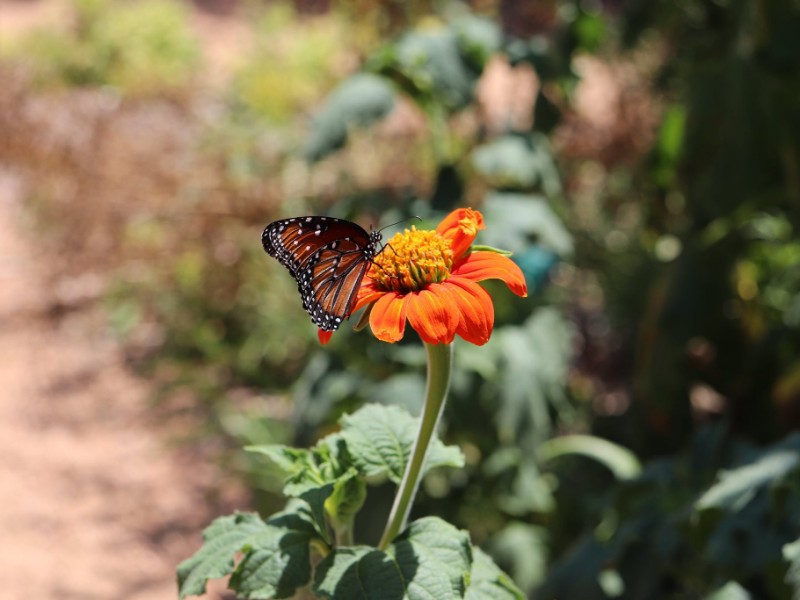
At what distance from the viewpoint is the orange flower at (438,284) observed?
88cm

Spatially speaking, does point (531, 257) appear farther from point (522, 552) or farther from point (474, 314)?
point (474, 314)

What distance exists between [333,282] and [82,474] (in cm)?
258

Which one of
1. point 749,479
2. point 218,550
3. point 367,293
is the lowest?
point 749,479

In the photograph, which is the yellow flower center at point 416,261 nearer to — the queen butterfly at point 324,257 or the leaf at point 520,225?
the queen butterfly at point 324,257

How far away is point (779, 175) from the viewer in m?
2.66

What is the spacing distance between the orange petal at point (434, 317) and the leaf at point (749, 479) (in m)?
0.71

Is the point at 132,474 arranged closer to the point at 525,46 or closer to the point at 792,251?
the point at 525,46

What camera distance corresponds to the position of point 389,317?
2.95 feet

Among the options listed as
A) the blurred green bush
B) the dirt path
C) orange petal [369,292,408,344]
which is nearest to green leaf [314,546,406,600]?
orange petal [369,292,408,344]

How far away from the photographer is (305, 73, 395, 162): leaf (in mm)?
2273

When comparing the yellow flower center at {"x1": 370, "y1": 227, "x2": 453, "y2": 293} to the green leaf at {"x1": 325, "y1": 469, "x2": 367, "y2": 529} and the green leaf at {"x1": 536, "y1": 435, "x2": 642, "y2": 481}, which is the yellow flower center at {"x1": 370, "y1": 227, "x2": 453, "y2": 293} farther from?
the green leaf at {"x1": 536, "y1": 435, "x2": 642, "y2": 481}

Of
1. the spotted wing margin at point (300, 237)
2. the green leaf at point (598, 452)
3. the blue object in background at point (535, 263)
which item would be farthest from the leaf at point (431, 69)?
the spotted wing margin at point (300, 237)

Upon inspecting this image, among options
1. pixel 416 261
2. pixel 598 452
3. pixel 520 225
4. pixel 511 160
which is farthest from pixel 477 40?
pixel 416 261

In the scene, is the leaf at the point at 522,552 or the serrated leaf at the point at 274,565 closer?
the serrated leaf at the point at 274,565
